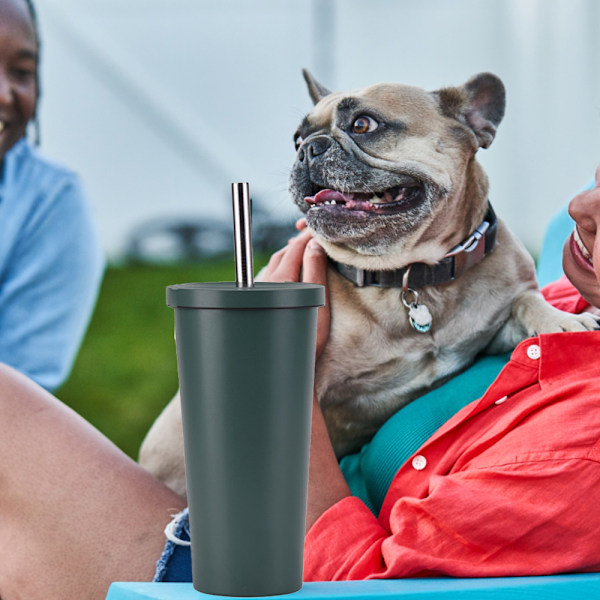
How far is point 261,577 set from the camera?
542mm

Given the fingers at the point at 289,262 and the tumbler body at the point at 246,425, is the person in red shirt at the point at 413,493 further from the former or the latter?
the tumbler body at the point at 246,425

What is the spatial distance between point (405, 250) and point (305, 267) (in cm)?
14

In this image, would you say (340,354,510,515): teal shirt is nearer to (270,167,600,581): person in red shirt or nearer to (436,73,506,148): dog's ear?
(270,167,600,581): person in red shirt

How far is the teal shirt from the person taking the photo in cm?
94

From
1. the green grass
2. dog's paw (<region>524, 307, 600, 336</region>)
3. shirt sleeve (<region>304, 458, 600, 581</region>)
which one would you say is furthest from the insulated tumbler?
the green grass

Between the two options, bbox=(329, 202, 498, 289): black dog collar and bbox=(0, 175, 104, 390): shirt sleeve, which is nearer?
bbox=(329, 202, 498, 289): black dog collar

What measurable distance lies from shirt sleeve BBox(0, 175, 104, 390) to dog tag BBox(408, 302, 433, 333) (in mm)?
1195

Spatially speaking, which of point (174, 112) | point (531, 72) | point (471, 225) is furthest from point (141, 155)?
point (471, 225)

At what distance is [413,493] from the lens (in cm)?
83

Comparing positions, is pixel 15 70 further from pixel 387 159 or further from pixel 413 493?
pixel 413 493

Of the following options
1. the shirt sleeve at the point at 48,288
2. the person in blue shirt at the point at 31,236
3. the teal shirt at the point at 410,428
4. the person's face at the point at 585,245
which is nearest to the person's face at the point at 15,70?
the person in blue shirt at the point at 31,236

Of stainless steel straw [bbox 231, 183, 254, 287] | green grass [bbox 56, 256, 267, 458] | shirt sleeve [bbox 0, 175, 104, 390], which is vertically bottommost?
green grass [bbox 56, 256, 267, 458]

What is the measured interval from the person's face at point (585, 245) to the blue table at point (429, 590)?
29 centimetres

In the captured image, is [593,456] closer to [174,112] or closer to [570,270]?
[570,270]
